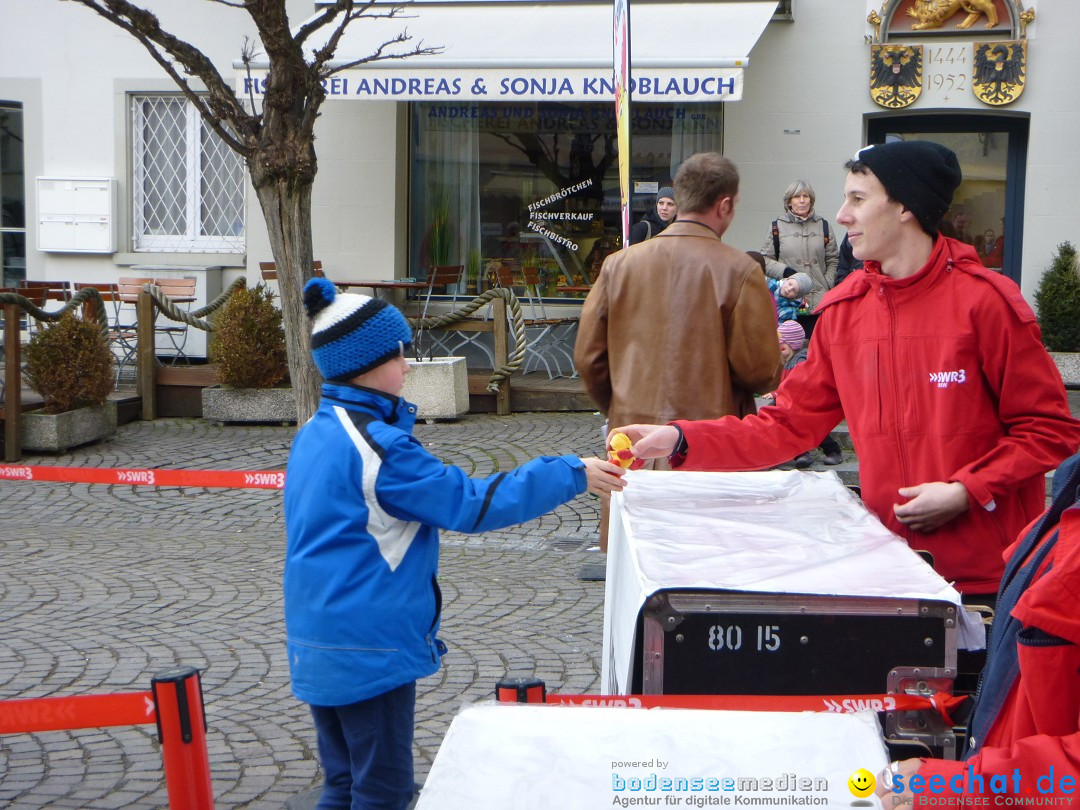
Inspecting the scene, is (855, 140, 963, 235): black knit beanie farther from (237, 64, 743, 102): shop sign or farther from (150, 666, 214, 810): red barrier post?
(237, 64, 743, 102): shop sign

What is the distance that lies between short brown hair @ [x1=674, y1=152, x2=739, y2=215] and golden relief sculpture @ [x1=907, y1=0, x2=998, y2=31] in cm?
740

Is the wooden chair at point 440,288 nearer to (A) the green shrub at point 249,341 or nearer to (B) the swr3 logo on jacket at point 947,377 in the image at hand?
(A) the green shrub at point 249,341

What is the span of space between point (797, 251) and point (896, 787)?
846 cm

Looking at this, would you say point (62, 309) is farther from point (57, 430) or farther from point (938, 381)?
point (938, 381)

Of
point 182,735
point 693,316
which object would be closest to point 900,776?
point 182,735

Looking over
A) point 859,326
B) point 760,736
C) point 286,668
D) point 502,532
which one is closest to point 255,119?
point 502,532

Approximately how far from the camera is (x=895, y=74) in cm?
1182

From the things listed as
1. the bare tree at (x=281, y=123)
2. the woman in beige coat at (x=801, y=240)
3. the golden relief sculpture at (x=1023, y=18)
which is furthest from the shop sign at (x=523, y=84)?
the bare tree at (x=281, y=123)

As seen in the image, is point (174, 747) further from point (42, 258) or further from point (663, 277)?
point (42, 258)

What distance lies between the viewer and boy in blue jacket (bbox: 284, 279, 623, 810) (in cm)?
286

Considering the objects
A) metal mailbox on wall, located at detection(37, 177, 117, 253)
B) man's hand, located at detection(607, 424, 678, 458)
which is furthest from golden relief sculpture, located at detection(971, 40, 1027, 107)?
man's hand, located at detection(607, 424, 678, 458)

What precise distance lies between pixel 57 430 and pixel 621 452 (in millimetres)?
7875

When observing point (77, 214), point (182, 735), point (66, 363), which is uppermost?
point (77, 214)

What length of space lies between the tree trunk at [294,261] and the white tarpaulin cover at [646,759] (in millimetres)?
5799
